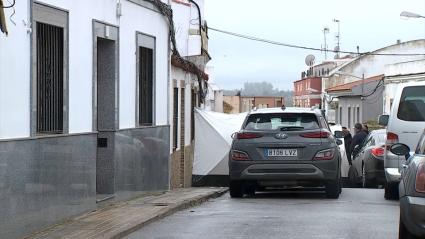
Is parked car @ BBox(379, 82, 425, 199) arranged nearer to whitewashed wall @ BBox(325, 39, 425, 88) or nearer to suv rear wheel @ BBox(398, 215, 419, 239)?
suv rear wheel @ BBox(398, 215, 419, 239)

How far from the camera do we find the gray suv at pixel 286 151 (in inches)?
515

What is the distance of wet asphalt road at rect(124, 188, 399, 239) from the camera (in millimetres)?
9195

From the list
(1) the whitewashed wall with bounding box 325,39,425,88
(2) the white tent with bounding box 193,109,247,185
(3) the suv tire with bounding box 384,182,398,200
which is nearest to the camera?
(3) the suv tire with bounding box 384,182,398,200

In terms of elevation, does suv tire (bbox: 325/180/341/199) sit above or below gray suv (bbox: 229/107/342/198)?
below

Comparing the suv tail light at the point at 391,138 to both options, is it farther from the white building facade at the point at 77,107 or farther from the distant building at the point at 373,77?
the distant building at the point at 373,77

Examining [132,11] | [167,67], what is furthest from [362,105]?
[132,11]

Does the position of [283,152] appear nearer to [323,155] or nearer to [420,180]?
[323,155]

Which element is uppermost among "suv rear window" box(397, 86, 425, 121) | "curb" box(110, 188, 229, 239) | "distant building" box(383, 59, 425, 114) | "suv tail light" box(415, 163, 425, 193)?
"distant building" box(383, 59, 425, 114)

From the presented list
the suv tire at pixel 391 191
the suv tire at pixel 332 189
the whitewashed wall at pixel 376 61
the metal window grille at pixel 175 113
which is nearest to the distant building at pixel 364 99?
the whitewashed wall at pixel 376 61

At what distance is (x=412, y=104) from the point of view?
1200 cm

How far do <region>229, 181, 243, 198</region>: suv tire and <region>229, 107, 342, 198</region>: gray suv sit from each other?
201 mm

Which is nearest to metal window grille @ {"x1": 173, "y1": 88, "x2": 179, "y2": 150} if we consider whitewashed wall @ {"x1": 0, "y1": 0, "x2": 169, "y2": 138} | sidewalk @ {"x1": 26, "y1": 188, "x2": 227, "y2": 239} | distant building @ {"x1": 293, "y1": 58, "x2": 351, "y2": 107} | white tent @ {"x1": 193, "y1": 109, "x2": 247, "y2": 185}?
white tent @ {"x1": 193, "y1": 109, "x2": 247, "y2": 185}

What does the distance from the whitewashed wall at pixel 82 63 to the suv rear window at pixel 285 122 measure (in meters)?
2.25

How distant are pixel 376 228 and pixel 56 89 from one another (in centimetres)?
456
